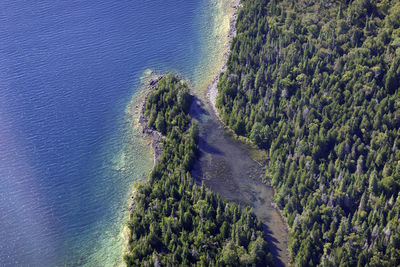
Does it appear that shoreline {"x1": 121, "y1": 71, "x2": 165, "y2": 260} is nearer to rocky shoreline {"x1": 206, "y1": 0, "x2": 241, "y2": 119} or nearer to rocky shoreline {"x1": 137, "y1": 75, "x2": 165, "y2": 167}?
rocky shoreline {"x1": 137, "y1": 75, "x2": 165, "y2": 167}

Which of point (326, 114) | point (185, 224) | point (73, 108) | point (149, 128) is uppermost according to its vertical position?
point (73, 108)

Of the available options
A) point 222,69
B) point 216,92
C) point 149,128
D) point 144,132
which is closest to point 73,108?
point 144,132

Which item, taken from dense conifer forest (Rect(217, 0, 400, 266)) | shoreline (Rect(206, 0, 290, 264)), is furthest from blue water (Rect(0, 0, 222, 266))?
dense conifer forest (Rect(217, 0, 400, 266))

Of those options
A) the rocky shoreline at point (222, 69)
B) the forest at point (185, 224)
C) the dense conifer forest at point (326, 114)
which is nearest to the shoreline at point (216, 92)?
the rocky shoreline at point (222, 69)

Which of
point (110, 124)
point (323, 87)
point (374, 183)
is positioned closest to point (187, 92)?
point (110, 124)

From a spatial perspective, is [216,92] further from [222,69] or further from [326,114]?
[326,114]

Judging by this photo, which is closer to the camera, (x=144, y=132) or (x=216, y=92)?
(x=144, y=132)
